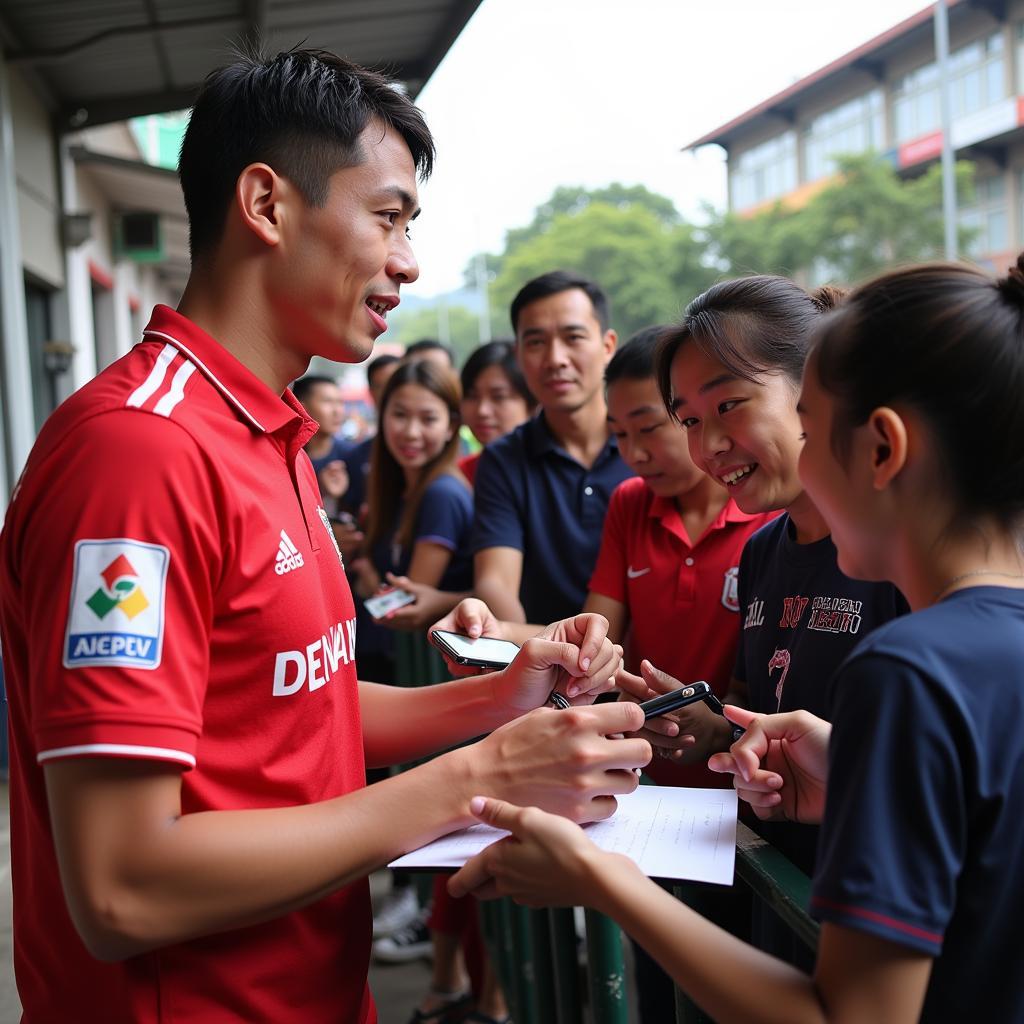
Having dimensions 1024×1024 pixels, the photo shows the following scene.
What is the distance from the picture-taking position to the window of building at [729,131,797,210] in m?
32.9

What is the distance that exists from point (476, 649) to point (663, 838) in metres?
0.59

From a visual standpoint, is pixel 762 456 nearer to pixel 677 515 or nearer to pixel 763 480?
pixel 763 480

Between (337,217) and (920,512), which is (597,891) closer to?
(920,512)

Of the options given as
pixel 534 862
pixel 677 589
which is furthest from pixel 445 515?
pixel 534 862

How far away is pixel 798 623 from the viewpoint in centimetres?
169

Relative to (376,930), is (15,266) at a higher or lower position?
higher

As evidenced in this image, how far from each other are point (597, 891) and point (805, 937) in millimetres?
209

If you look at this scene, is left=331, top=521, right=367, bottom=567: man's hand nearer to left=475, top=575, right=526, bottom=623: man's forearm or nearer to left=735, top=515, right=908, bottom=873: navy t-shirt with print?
left=475, top=575, right=526, bottom=623: man's forearm

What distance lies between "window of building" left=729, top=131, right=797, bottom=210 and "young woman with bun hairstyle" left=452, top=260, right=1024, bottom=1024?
34.2 m

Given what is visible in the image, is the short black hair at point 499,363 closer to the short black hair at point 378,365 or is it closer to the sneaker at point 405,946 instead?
the short black hair at point 378,365

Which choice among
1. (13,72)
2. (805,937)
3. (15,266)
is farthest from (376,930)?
(13,72)

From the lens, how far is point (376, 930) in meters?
3.72

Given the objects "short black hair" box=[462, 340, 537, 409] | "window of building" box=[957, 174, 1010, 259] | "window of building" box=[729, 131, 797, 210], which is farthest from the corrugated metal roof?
"window of building" box=[729, 131, 797, 210]

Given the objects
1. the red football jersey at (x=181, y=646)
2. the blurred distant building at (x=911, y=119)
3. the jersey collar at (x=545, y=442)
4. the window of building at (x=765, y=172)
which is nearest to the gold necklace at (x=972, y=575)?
the red football jersey at (x=181, y=646)
